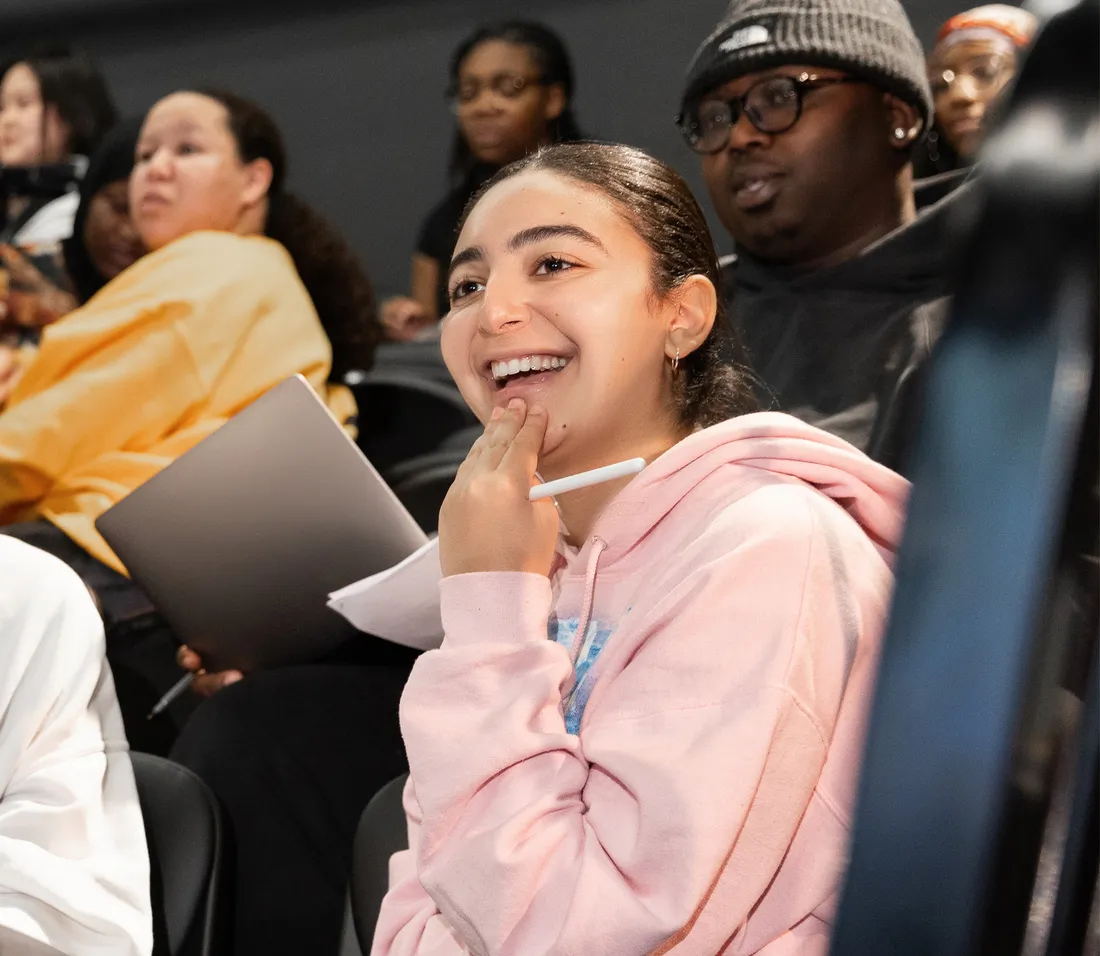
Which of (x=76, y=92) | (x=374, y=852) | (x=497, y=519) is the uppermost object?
(x=76, y=92)

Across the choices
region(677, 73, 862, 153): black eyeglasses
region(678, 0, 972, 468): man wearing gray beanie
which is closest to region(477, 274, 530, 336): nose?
region(678, 0, 972, 468): man wearing gray beanie

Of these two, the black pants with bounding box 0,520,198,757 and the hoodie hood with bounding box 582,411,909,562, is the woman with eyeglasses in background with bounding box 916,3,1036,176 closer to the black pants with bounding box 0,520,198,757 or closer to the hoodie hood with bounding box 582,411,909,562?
the hoodie hood with bounding box 582,411,909,562

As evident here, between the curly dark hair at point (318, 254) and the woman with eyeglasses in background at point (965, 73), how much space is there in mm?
697

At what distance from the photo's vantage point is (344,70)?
1.96 metres

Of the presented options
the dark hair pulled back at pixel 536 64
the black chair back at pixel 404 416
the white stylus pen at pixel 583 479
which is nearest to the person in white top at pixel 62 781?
the white stylus pen at pixel 583 479

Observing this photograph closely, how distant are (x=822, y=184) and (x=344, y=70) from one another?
2.90ft

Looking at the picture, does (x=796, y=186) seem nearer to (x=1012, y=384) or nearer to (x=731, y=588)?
(x=731, y=588)

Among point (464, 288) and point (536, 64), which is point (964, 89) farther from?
point (464, 288)

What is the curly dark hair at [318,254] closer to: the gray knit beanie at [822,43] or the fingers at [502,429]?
the gray knit beanie at [822,43]

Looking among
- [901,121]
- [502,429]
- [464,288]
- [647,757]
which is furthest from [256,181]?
[647,757]

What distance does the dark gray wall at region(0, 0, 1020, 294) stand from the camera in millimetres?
1844

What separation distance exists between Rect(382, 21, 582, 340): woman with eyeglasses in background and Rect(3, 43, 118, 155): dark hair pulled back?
58 cm

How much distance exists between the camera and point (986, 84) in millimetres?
1338

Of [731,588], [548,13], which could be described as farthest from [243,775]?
[548,13]
